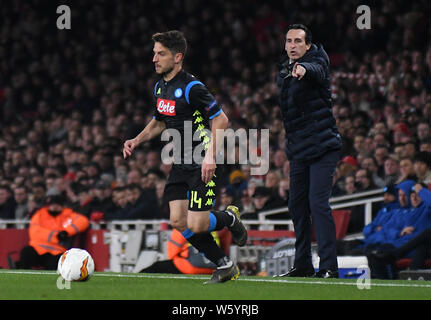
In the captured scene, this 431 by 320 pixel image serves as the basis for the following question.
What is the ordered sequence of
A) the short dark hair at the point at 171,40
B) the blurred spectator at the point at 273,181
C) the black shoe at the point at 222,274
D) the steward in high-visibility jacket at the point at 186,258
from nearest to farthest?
the black shoe at the point at 222,274
the short dark hair at the point at 171,40
the steward in high-visibility jacket at the point at 186,258
the blurred spectator at the point at 273,181

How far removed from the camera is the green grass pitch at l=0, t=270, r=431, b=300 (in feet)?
17.6

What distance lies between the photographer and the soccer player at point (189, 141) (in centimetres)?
646

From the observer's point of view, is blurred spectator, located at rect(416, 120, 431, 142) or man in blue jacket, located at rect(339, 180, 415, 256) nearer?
man in blue jacket, located at rect(339, 180, 415, 256)

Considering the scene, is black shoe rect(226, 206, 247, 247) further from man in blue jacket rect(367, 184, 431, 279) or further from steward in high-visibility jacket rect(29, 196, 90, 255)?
steward in high-visibility jacket rect(29, 196, 90, 255)

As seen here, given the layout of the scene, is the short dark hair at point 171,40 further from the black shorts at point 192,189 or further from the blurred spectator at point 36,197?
the blurred spectator at point 36,197

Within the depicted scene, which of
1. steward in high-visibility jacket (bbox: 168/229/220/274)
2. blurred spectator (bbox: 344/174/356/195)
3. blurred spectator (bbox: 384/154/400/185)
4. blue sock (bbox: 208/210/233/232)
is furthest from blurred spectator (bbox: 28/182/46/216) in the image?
blue sock (bbox: 208/210/233/232)

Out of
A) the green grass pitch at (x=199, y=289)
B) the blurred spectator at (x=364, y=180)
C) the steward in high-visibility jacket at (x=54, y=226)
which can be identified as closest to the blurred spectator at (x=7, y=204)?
the steward in high-visibility jacket at (x=54, y=226)

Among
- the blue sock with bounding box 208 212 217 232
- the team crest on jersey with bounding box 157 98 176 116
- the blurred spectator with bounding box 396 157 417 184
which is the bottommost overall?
the blue sock with bounding box 208 212 217 232

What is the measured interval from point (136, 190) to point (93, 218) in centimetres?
75

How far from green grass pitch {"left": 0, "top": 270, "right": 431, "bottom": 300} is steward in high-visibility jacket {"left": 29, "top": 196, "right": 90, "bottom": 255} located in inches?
188

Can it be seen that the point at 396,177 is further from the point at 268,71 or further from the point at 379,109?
the point at 268,71

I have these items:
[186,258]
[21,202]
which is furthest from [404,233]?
[21,202]

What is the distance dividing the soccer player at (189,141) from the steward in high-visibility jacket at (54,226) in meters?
5.40

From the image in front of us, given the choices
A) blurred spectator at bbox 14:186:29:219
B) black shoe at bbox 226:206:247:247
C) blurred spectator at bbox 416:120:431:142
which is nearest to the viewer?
black shoe at bbox 226:206:247:247
